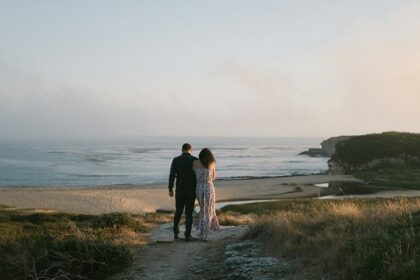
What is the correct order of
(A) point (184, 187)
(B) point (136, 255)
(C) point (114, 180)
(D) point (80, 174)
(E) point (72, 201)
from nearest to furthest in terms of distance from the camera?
(B) point (136, 255), (A) point (184, 187), (E) point (72, 201), (C) point (114, 180), (D) point (80, 174)

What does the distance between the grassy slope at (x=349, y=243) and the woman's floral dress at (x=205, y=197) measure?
1.52m

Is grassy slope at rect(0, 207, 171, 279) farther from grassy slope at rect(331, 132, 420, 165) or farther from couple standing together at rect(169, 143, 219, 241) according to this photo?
grassy slope at rect(331, 132, 420, 165)

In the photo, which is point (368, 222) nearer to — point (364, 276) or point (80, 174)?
point (364, 276)

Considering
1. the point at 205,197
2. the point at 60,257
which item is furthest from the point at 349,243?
the point at 205,197

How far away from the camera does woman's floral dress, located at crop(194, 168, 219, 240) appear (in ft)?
41.4

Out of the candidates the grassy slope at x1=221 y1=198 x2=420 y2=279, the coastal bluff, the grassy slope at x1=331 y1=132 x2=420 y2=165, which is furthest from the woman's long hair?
the grassy slope at x1=331 y1=132 x2=420 y2=165

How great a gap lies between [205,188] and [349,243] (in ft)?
17.5

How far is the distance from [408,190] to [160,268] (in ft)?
135

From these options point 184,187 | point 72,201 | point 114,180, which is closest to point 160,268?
point 184,187

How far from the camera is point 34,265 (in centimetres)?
873

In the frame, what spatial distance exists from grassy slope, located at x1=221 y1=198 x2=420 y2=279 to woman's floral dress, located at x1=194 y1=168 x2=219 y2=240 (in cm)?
152

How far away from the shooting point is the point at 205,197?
12758 millimetres

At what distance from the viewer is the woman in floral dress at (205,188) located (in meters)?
12.6

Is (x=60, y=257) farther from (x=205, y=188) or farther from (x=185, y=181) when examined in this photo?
(x=205, y=188)
